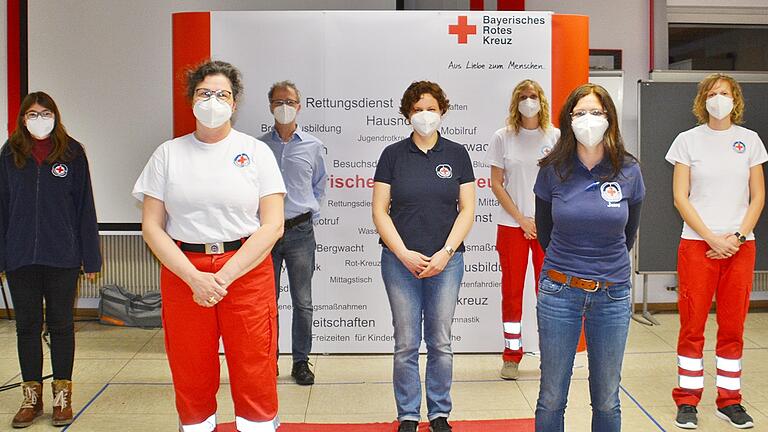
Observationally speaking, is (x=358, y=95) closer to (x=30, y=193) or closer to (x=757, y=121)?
(x=30, y=193)

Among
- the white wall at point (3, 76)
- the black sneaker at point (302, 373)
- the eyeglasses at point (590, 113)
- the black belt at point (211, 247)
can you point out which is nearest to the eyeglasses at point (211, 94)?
the black belt at point (211, 247)

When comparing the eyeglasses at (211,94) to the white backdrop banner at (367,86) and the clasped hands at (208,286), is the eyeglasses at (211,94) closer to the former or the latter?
the clasped hands at (208,286)

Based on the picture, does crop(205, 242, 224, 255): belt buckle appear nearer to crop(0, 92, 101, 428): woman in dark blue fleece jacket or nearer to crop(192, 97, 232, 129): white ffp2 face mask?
crop(192, 97, 232, 129): white ffp2 face mask

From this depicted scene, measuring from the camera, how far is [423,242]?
3.54 m

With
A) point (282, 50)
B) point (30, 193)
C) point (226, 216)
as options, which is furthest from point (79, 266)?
point (282, 50)

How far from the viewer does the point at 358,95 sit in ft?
16.4

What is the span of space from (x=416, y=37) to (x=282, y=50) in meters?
0.78

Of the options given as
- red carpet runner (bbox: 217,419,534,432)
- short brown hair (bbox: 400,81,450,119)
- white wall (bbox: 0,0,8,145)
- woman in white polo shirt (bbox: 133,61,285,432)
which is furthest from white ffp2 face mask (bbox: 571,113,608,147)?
white wall (bbox: 0,0,8,145)

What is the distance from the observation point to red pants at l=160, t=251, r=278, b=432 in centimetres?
291

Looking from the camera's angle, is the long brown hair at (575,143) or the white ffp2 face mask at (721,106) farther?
the white ffp2 face mask at (721,106)

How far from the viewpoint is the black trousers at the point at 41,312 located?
381 cm

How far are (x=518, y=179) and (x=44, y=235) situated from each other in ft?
7.78

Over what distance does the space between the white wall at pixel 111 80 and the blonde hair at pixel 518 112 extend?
2821mm

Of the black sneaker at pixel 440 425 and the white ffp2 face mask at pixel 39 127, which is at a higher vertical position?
the white ffp2 face mask at pixel 39 127
